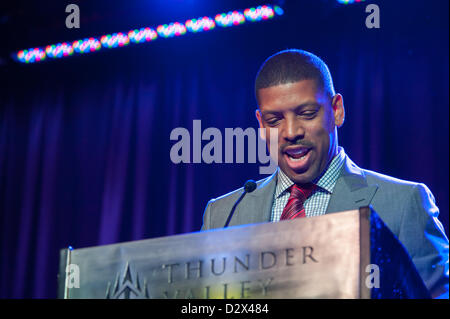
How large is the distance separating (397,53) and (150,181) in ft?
6.88

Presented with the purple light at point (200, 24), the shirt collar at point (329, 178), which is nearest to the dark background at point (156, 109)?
the purple light at point (200, 24)

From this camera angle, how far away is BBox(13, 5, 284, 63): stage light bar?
4.39 metres

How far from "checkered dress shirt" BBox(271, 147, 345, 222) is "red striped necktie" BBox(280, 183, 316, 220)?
0.07 feet

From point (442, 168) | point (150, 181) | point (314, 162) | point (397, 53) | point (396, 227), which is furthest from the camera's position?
point (150, 181)

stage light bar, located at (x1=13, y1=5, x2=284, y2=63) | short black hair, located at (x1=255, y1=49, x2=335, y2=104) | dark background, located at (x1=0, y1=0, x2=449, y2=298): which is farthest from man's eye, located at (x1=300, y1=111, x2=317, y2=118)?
stage light bar, located at (x1=13, y1=5, x2=284, y2=63)

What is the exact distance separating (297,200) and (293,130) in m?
0.26

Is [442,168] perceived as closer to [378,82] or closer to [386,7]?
[378,82]

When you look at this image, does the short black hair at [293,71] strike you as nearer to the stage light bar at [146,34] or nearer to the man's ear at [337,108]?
the man's ear at [337,108]

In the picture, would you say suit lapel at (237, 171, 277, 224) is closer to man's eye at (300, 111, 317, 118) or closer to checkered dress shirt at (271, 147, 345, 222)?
checkered dress shirt at (271, 147, 345, 222)

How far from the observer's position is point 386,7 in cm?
421

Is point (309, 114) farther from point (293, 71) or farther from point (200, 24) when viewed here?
point (200, 24)

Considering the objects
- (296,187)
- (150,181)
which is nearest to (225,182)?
(150,181)

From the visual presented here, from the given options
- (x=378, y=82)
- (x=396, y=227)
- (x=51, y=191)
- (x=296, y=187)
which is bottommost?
(x=396, y=227)

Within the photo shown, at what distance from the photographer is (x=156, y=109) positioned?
505 cm
